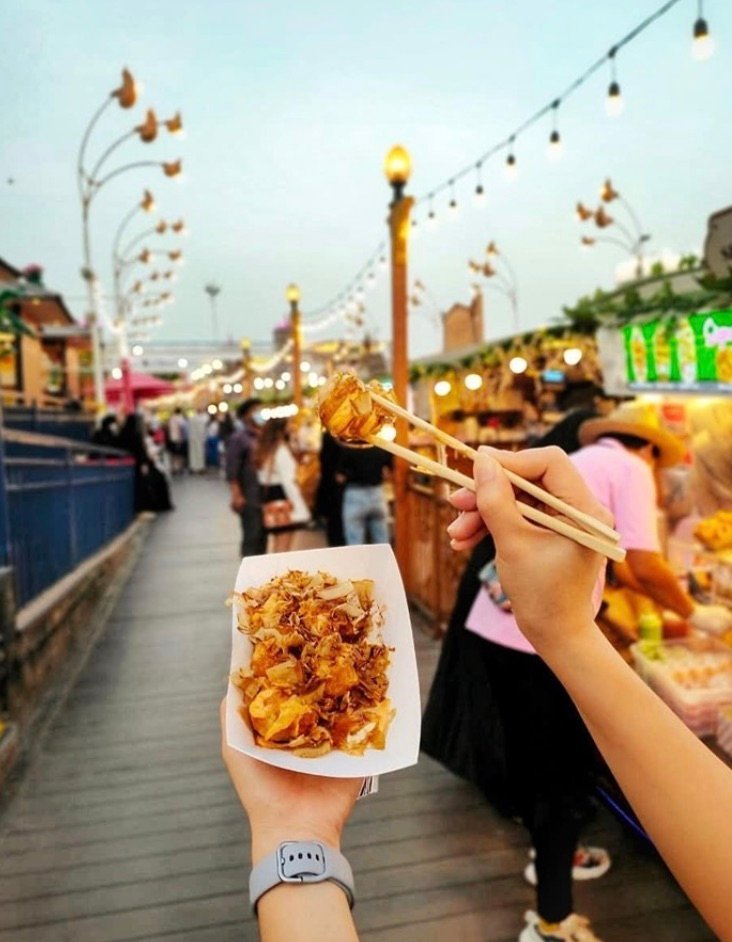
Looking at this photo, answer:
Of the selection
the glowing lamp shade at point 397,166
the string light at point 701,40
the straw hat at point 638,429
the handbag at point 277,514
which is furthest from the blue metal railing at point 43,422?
the string light at point 701,40

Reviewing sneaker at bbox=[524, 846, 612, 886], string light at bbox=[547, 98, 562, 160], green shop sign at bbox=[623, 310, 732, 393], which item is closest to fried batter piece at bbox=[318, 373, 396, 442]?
sneaker at bbox=[524, 846, 612, 886]

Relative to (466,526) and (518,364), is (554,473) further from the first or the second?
(518,364)

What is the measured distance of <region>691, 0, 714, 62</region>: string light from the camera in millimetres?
5887

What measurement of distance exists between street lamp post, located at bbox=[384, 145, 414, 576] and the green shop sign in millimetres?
2309

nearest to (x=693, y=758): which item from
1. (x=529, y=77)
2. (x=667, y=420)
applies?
(x=667, y=420)

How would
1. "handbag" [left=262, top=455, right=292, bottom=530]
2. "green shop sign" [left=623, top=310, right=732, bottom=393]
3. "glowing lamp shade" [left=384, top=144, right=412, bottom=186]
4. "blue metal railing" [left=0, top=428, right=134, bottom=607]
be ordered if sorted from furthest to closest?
"handbag" [left=262, top=455, right=292, bottom=530]
"glowing lamp shade" [left=384, top=144, right=412, bottom=186]
"blue metal railing" [left=0, top=428, right=134, bottom=607]
"green shop sign" [left=623, top=310, right=732, bottom=393]

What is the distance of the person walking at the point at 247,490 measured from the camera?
7.65 metres

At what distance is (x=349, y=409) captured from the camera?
3.97 feet

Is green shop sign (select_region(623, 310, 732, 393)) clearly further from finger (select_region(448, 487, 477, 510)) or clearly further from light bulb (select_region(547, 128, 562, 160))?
light bulb (select_region(547, 128, 562, 160))

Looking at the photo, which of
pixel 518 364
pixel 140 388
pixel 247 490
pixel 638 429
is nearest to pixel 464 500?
pixel 638 429

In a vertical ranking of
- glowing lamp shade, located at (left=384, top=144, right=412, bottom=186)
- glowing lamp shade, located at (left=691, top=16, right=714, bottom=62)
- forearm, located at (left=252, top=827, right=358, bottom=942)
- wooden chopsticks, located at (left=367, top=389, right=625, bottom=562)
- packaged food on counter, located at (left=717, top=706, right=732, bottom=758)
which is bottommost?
packaged food on counter, located at (left=717, top=706, right=732, bottom=758)

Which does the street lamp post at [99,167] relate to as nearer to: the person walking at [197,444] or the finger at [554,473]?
the person walking at [197,444]

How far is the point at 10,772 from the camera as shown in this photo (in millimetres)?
3893

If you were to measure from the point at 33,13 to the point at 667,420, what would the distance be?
5642mm
